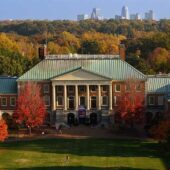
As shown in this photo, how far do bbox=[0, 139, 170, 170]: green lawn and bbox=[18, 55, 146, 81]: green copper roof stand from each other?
45.4 ft

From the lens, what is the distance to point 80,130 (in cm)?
7956

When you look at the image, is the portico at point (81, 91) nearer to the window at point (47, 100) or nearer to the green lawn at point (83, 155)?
the window at point (47, 100)

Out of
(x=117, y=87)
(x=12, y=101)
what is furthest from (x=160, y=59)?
(x=12, y=101)

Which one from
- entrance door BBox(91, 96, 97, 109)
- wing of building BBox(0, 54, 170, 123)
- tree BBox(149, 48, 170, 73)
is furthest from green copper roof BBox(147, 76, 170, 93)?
tree BBox(149, 48, 170, 73)

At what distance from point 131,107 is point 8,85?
19.4m

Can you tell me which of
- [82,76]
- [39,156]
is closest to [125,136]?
[82,76]

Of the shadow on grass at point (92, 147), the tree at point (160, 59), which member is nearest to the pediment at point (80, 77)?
the shadow on grass at point (92, 147)

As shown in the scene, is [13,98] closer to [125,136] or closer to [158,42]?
[125,136]

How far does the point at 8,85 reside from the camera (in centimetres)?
8538

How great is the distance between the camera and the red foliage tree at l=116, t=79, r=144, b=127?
256 feet

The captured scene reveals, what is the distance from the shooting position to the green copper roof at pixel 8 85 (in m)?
84.9

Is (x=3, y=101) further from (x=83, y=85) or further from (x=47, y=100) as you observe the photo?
(x=83, y=85)

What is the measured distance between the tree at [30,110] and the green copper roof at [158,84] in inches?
628

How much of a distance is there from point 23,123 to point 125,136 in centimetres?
1451
